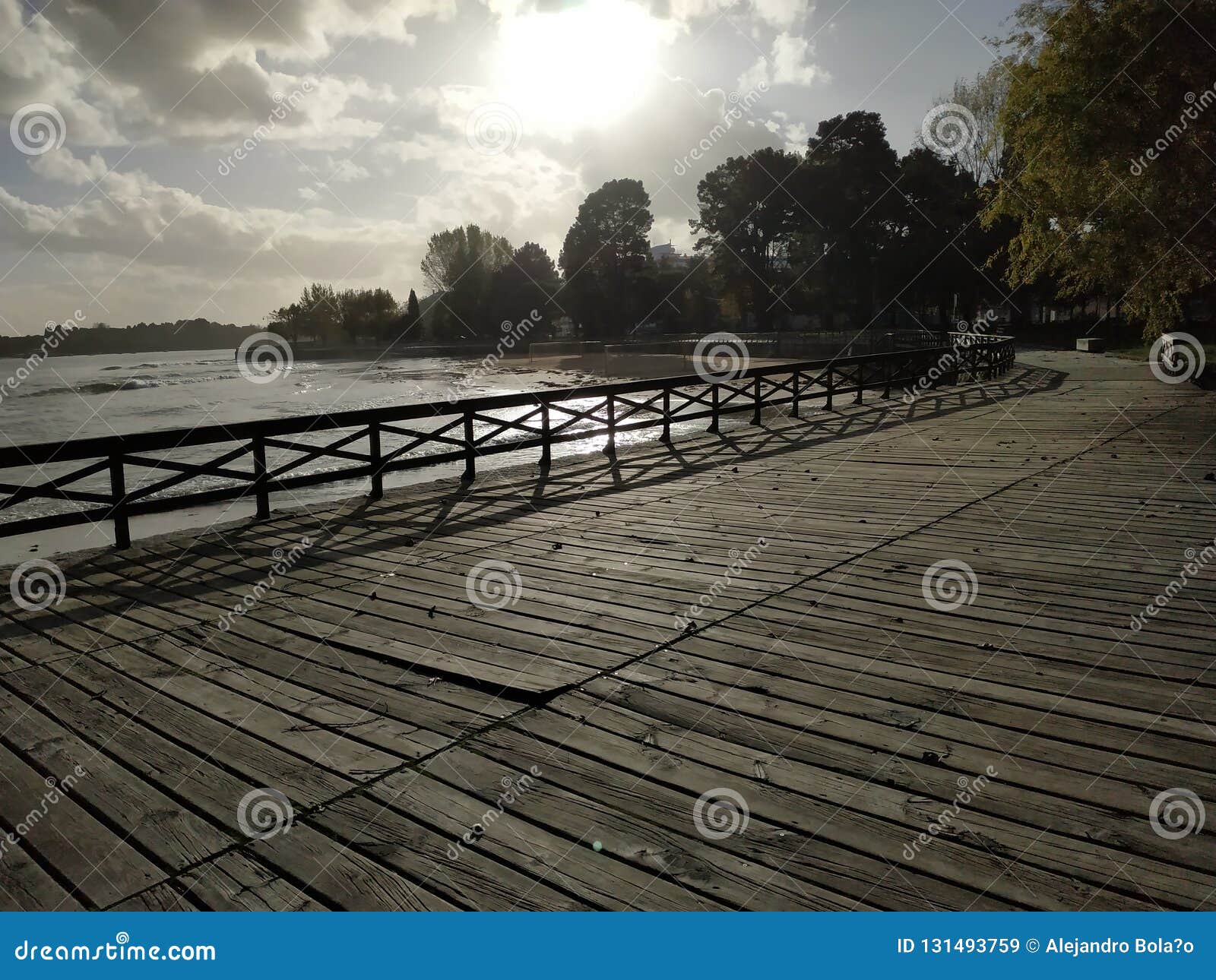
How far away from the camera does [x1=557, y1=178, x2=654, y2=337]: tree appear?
76438 millimetres

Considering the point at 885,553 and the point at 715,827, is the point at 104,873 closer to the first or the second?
the point at 715,827

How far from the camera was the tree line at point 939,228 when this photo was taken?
1817 centimetres

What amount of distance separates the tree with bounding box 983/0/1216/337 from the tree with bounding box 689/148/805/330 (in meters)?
46.0

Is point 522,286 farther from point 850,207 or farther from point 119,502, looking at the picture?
point 119,502

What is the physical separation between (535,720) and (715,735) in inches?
33.2

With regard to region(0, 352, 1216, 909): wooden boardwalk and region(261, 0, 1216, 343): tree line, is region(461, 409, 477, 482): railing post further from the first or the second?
region(261, 0, 1216, 343): tree line

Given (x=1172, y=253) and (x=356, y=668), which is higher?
(x=1172, y=253)

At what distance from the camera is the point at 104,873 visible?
2963 mm

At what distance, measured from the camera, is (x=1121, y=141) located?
18.3 m

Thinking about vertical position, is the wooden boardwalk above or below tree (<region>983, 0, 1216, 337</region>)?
below

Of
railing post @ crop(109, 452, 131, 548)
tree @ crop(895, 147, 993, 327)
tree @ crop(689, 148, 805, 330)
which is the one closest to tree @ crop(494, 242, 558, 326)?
tree @ crop(689, 148, 805, 330)

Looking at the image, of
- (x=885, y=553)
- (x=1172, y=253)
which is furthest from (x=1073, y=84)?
(x=885, y=553)

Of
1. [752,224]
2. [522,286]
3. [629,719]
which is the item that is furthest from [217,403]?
[629,719]

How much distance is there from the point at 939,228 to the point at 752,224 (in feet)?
57.3
